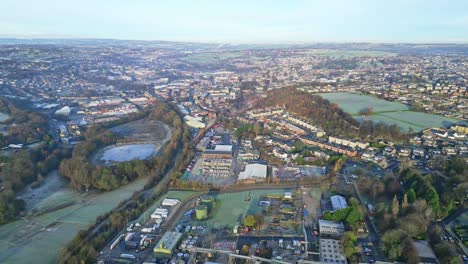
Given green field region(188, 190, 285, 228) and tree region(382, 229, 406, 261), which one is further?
green field region(188, 190, 285, 228)

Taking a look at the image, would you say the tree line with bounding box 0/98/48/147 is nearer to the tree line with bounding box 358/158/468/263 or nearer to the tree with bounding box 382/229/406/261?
the tree line with bounding box 358/158/468/263

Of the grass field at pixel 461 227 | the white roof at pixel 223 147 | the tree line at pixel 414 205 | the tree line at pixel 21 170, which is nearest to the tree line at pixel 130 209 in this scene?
the white roof at pixel 223 147

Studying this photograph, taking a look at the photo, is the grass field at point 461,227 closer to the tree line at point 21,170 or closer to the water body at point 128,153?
the water body at point 128,153

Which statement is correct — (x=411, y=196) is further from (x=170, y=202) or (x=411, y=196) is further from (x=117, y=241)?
(x=117, y=241)

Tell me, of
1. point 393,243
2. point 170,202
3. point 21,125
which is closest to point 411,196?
point 393,243

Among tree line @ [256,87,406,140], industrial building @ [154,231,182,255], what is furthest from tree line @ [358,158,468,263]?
industrial building @ [154,231,182,255]

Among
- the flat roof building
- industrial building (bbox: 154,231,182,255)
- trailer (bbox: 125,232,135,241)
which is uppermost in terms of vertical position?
the flat roof building
